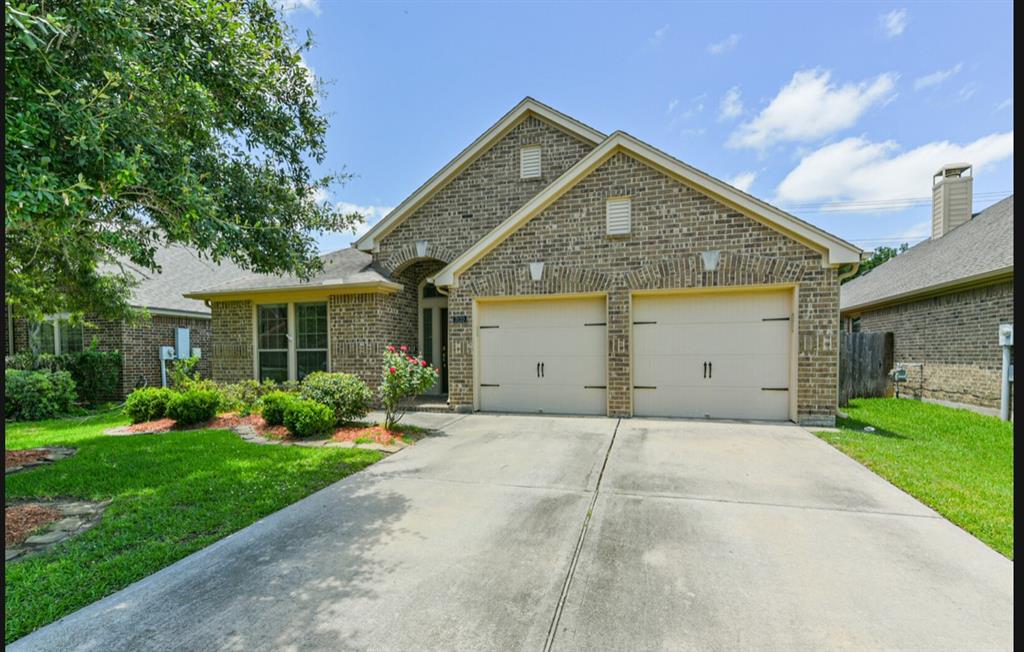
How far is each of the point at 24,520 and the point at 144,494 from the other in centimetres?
92

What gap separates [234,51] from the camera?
5.48 m

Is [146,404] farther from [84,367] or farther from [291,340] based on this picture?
[84,367]

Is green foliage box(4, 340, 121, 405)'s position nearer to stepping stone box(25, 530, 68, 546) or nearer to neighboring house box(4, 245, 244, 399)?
neighboring house box(4, 245, 244, 399)

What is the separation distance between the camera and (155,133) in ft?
15.1

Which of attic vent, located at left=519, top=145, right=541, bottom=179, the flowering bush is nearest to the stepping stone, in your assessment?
the flowering bush

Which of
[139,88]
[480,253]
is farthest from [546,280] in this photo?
[139,88]

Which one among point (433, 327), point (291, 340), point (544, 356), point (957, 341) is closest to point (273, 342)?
point (291, 340)

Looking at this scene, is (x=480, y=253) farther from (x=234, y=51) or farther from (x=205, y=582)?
(x=205, y=582)

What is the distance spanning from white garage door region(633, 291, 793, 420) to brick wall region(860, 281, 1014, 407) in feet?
15.1

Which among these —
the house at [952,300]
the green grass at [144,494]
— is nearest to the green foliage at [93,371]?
the green grass at [144,494]

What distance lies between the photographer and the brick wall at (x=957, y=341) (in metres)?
9.65

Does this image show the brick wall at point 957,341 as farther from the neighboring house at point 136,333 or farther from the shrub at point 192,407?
the neighboring house at point 136,333

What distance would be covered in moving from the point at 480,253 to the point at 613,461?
529cm

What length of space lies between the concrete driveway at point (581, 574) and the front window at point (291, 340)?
635cm
